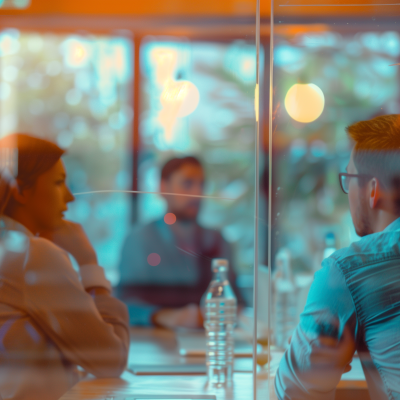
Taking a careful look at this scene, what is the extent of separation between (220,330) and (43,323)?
0.43 m

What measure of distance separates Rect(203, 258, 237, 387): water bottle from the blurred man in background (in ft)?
0.38

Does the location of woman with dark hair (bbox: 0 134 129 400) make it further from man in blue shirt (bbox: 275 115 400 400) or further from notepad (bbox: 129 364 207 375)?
man in blue shirt (bbox: 275 115 400 400)

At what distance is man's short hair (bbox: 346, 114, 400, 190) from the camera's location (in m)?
0.70

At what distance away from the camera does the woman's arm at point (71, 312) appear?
81cm

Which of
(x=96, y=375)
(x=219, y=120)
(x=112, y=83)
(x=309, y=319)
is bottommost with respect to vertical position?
(x=96, y=375)

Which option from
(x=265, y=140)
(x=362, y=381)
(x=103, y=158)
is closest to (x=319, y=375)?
(x=362, y=381)

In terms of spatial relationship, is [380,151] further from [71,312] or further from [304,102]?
[71,312]

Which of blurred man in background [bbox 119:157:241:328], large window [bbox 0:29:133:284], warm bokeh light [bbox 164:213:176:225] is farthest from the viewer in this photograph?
warm bokeh light [bbox 164:213:176:225]

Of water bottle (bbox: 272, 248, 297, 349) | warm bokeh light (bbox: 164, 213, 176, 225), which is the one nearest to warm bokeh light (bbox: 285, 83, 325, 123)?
water bottle (bbox: 272, 248, 297, 349)

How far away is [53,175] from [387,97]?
701 mm

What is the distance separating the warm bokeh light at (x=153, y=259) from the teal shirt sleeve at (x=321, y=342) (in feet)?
4.04

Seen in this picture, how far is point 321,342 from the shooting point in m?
0.68

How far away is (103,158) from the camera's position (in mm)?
2029

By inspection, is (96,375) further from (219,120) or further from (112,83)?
(219,120)
